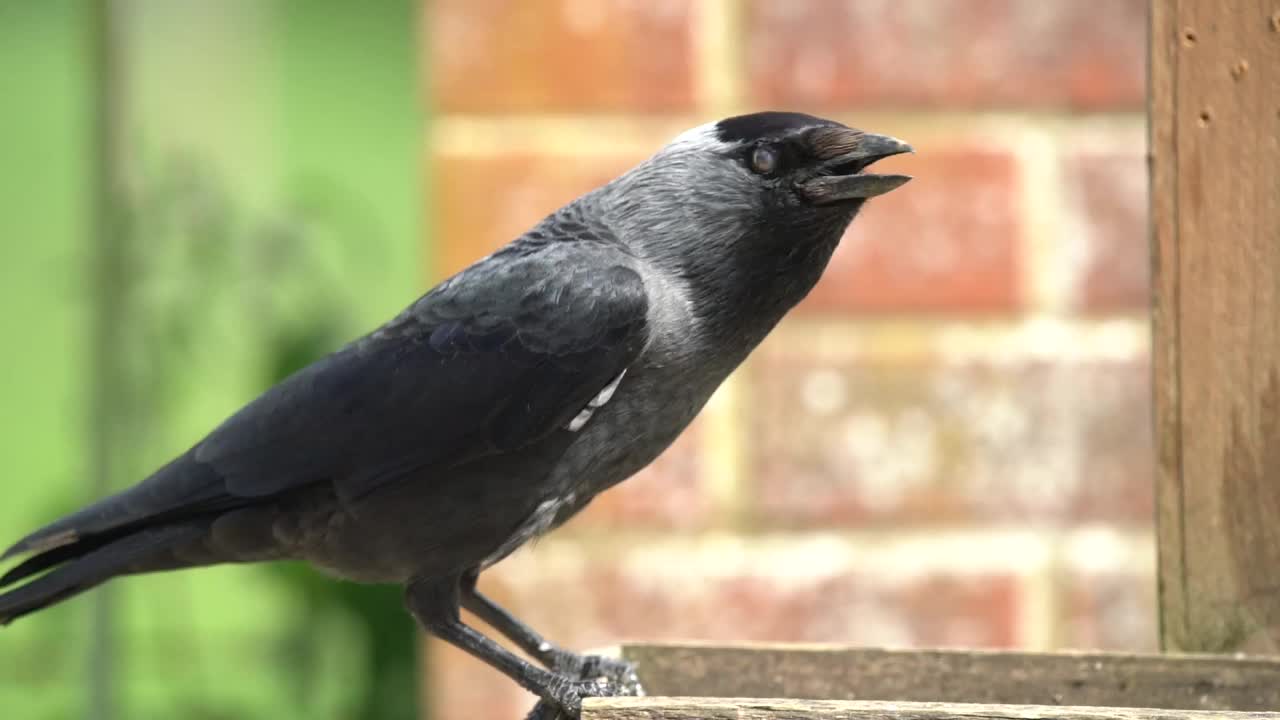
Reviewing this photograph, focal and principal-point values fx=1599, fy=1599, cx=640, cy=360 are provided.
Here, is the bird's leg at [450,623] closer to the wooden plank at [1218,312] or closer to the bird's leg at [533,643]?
the bird's leg at [533,643]

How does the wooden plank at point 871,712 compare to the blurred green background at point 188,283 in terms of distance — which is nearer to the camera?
the wooden plank at point 871,712

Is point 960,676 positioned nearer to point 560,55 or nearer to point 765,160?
point 765,160

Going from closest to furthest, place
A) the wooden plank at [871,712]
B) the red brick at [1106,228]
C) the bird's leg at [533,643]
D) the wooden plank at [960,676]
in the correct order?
the wooden plank at [871,712], the wooden plank at [960,676], the bird's leg at [533,643], the red brick at [1106,228]

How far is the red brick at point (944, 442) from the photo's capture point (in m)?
1.78

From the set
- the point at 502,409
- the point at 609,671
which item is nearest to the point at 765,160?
the point at 502,409

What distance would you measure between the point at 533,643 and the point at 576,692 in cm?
18

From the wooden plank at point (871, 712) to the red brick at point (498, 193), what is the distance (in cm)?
92

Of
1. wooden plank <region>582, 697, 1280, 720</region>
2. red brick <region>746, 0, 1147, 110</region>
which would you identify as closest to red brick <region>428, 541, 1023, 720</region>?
red brick <region>746, 0, 1147, 110</region>

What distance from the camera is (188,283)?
2.23 m

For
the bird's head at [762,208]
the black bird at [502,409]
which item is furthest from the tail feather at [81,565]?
the bird's head at [762,208]

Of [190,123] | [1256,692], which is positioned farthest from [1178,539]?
[190,123]

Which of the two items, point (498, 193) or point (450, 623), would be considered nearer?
point (450, 623)

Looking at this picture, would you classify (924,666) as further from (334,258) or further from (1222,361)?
(334,258)

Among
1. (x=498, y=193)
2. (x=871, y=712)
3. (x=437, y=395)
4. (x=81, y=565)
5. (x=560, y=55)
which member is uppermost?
(x=560, y=55)
